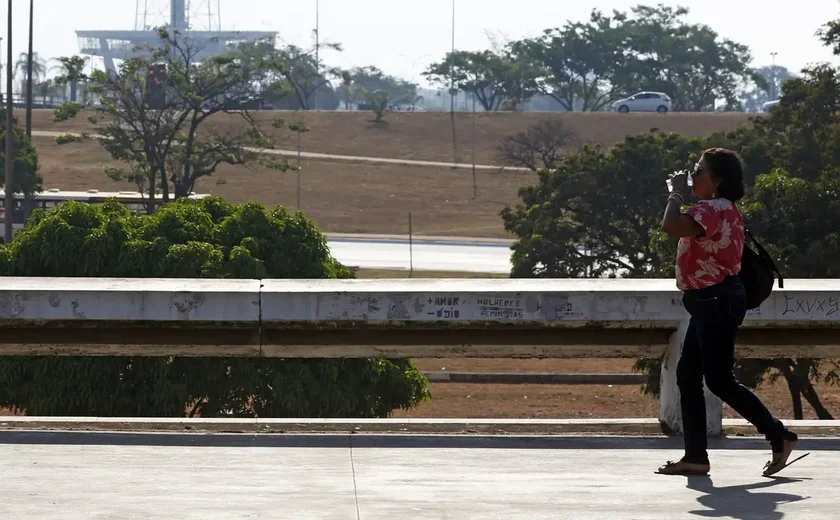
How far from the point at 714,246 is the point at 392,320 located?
5.48 ft

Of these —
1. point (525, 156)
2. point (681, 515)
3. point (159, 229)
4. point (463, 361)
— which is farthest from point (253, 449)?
point (525, 156)

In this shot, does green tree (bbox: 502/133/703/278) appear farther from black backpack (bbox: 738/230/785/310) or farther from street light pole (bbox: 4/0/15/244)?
black backpack (bbox: 738/230/785/310)

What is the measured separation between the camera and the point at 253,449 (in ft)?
20.0

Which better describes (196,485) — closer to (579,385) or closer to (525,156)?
(579,385)

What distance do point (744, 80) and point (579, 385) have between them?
103377mm

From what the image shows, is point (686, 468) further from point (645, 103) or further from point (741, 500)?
point (645, 103)

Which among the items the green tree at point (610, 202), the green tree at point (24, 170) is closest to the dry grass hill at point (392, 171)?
the green tree at point (24, 170)

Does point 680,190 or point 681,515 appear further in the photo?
point 680,190

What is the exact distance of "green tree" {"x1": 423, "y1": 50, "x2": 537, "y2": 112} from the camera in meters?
121

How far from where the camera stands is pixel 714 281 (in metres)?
5.57

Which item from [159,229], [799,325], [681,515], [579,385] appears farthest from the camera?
[579,385]

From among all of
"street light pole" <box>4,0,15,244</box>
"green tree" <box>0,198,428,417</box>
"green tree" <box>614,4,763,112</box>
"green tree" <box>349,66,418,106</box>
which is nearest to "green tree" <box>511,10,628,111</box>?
"green tree" <box>614,4,763,112</box>

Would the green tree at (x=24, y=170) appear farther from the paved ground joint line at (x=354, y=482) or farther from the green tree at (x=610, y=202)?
the paved ground joint line at (x=354, y=482)

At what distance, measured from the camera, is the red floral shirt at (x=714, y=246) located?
5512 mm
